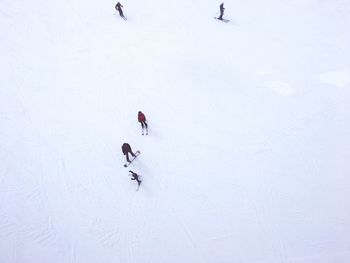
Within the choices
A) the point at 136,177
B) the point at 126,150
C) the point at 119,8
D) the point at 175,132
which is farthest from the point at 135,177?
the point at 119,8

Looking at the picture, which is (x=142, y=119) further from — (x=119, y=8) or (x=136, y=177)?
(x=119, y=8)

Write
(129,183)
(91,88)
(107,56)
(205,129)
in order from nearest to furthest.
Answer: (129,183) → (205,129) → (91,88) → (107,56)

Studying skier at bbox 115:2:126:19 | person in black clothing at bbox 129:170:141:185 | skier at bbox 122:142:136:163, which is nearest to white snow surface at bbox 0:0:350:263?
person in black clothing at bbox 129:170:141:185

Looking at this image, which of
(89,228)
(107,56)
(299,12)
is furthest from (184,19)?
(89,228)

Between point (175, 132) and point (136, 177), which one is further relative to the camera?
point (175, 132)

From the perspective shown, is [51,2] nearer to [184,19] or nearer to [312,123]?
[184,19]

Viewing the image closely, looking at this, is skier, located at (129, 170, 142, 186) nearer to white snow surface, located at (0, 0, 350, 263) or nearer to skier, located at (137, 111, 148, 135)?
white snow surface, located at (0, 0, 350, 263)

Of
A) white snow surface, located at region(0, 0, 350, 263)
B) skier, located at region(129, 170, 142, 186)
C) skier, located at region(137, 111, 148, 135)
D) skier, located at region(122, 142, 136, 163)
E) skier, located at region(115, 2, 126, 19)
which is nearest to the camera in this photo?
white snow surface, located at region(0, 0, 350, 263)

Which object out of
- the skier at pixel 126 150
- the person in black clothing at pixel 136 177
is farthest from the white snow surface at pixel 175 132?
the skier at pixel 126 150
